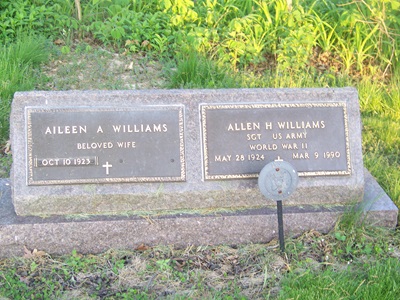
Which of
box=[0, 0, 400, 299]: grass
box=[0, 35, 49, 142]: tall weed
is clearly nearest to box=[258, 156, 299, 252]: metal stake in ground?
box=[0, 0, 400, 299]: grass

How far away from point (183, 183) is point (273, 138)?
0.65 m

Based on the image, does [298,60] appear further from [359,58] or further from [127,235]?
[127,235]

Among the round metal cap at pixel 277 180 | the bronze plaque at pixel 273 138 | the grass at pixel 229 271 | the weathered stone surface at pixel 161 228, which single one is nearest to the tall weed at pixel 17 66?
the weathered stone surface at pixel 161 228

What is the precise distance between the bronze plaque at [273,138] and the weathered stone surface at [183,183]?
40 millimetres

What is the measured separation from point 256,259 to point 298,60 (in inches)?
114

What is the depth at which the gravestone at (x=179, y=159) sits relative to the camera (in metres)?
3.59

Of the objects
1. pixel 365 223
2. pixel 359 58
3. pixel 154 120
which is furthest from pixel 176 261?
pixel 359 58

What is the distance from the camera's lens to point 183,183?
367 centimetres

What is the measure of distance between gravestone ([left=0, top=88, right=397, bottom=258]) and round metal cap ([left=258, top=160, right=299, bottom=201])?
0.21m

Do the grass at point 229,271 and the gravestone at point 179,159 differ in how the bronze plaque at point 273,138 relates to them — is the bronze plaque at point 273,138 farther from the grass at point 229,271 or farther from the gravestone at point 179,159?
the grass at point 229,271

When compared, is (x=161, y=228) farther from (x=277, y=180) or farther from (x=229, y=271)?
(x=277, y=180)

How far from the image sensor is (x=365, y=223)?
3730 mm

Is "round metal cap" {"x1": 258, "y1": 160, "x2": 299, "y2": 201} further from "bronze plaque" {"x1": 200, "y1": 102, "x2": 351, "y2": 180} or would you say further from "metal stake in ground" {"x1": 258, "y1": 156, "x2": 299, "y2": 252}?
"bronze plaque" {"x1": 200, "y1": 102, "x2": 351, "y2": 180}

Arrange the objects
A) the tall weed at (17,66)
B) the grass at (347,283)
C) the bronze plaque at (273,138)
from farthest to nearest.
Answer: the tall weed at (17,66) → the bronze plaque at (273,138) → the grass at (347,283)
